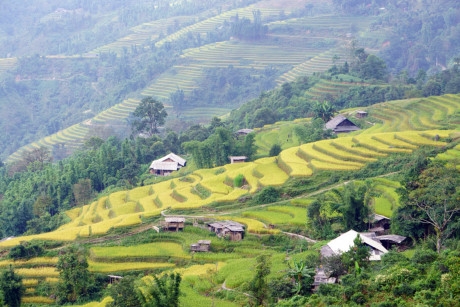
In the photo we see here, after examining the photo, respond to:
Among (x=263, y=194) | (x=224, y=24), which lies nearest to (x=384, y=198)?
(x=263, y=194)

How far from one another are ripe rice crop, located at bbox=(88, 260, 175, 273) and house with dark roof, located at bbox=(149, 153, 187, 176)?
63.1ft

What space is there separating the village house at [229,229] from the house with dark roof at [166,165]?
57.2ft

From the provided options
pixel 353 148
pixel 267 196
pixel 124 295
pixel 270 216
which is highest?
pixel 124 295

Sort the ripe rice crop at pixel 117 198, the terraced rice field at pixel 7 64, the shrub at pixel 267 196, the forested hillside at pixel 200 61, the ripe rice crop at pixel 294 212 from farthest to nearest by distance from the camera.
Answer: the terraced rice field at pixel 7 64 → the forested hillside at pixel 200 61 → the ripe rice crop at pixel 117 198 → the shrub at pixel 267 196 → the ripe rice crop at pixel 294 212

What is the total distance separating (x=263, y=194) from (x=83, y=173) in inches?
637

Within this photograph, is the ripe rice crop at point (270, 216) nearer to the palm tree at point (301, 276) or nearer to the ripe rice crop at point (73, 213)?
the palm tree at point (301, 276)

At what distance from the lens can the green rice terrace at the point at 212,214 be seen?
24.4 m

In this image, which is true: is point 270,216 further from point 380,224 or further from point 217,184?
point 217,184

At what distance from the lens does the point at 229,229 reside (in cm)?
2653

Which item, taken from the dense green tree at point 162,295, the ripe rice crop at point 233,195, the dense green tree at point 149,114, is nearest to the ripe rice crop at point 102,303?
the dense green tree at point 162,295

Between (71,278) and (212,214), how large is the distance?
7.75 m

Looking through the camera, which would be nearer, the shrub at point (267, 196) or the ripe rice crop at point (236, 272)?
the ripe rice crop at point (236, 272)

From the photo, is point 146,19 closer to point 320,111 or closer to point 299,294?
point 320,111

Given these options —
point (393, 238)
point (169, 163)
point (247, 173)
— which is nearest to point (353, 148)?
point (247, 173)
